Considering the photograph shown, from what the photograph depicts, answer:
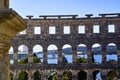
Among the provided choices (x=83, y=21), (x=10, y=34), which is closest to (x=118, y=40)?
(x=83, y=21)

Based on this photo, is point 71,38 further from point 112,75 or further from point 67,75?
point 112,75

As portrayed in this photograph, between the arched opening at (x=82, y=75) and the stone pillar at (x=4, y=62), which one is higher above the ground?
the stone pillar at (x=4, y=62)

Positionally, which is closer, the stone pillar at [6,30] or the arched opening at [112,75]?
the stone pillar at [6,30]

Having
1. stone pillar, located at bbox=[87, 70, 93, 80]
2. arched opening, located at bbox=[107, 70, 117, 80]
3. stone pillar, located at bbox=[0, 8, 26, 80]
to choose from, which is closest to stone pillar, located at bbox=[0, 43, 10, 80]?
stone pillar, located at bbox=[0, 8, 26, 80]

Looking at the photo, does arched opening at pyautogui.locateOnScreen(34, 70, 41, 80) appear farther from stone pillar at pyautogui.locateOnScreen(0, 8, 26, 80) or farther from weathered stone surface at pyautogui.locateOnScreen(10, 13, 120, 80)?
stone pillar at pyautogui.locateOnScreen(0, 8, 26, 80)

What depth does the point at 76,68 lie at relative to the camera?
3931 cm

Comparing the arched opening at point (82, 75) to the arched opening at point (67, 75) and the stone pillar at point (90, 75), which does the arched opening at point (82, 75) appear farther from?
the stone pillar at point (90, 75)

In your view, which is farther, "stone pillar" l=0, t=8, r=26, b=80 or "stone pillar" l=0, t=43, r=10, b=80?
"stone pillar" l=0, t=43, r=10, b=80

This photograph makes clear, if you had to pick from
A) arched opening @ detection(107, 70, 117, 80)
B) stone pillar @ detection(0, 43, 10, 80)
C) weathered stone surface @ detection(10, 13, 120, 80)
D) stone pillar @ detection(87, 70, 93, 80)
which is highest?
stone pillar @ detection(0, 43, 10, 80)

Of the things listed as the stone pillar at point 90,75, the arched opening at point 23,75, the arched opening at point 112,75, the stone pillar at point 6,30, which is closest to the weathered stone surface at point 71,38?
the stone pillar at point 90,75

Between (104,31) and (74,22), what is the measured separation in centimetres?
348

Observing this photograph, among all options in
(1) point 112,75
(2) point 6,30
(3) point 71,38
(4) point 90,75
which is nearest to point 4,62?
(2) point 6,30

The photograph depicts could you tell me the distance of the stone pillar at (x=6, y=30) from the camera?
331 cm

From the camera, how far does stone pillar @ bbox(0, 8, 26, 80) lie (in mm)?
3315
